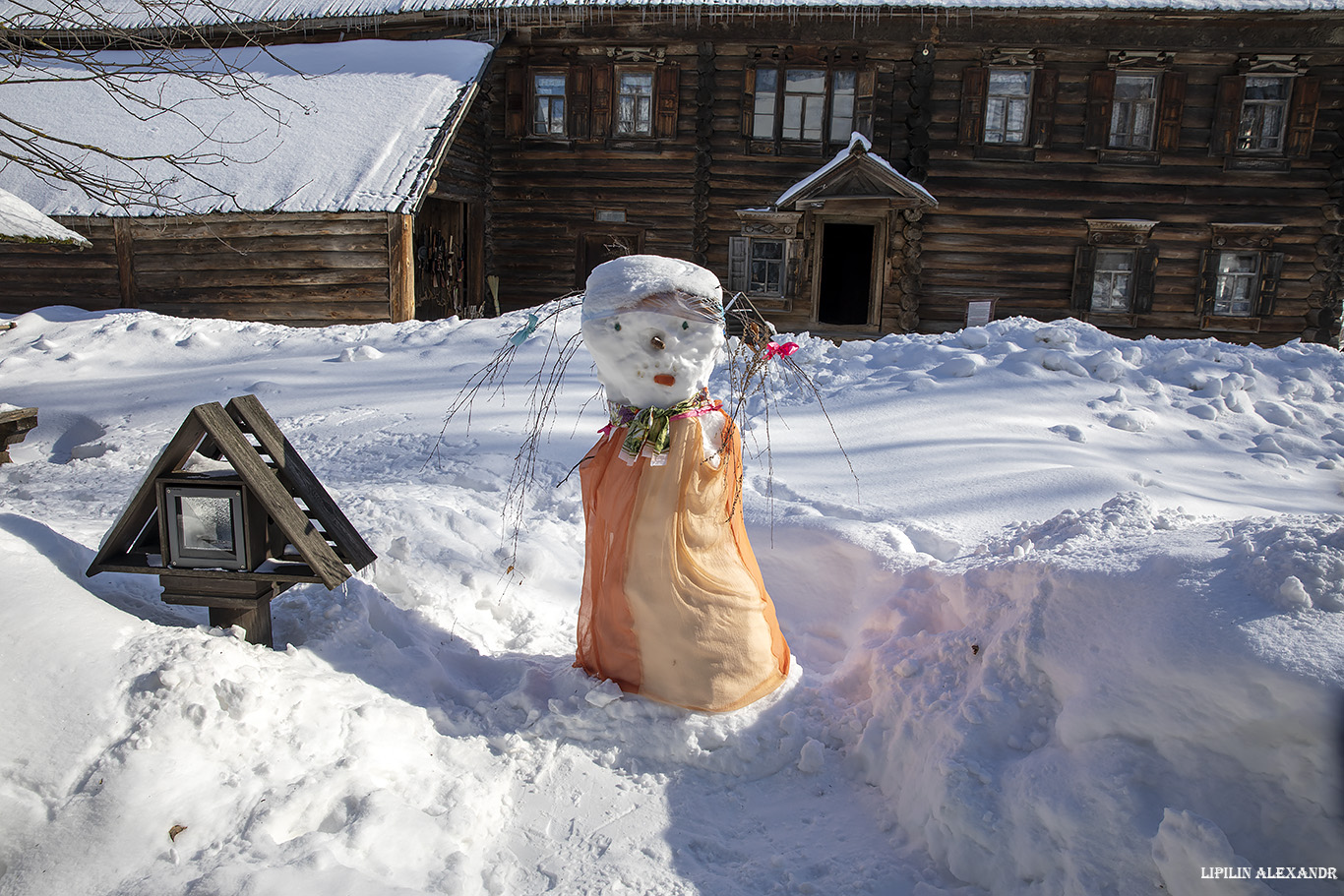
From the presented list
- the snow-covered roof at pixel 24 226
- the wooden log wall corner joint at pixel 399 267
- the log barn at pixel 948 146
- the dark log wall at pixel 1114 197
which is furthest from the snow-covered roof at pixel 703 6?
the snow-covered roof at pixel 24 226

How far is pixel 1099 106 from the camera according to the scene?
35.6 ft

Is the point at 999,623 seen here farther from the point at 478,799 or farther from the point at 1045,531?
the point at 478,799

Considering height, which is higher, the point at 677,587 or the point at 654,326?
the point at 654,326

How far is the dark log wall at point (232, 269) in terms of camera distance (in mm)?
9461

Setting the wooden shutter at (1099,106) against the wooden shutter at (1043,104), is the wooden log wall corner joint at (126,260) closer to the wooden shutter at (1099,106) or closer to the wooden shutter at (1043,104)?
the wooden shutter at (1043,104)

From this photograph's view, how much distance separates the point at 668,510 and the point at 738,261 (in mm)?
9417

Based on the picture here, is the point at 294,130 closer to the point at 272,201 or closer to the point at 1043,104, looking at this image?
the point at 272,201

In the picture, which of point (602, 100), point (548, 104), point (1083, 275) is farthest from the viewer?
point (548, 104)

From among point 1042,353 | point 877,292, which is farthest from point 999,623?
point 877,292

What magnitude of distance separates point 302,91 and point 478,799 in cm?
1147

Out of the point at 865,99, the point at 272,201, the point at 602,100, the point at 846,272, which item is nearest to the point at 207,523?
the point at 272,201

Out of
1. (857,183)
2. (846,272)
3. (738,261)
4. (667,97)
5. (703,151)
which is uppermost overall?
(667,97)

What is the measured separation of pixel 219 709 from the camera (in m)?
2.12

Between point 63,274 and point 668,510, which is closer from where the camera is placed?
point 668,510
